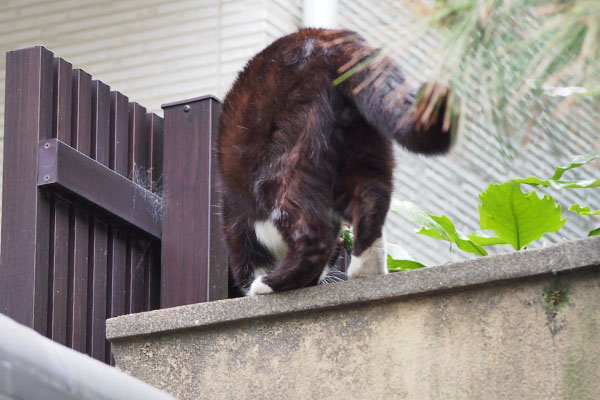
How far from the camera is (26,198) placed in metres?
3.22

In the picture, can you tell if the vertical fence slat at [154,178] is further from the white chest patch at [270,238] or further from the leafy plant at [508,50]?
the leafy plant at [508,50]

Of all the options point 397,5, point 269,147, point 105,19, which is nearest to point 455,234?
point 269,147

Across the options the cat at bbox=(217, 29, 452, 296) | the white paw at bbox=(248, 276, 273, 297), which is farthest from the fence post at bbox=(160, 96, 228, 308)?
the white paw at bbox=(248, 276, 273, 297)

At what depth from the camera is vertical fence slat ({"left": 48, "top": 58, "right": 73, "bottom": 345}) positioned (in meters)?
3.21

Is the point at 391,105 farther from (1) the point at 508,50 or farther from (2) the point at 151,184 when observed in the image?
(2) the point at 151,184

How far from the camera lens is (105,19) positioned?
6.00 m

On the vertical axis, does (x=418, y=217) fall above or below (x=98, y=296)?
above

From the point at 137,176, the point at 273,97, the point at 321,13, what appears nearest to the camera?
the point at 273,97

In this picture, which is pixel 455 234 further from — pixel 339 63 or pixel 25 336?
pixel 25 336

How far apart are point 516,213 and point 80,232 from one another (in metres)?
1.40

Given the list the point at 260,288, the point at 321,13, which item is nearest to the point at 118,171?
the point at 260,288

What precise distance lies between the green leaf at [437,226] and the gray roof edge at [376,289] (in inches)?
28.1

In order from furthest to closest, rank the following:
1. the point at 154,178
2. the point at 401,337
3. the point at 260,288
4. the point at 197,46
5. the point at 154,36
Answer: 1. the point at 154,36
2. the point at 197,46
3. the point at 154,178
4. the point at 260,288
5. the point at 401,337

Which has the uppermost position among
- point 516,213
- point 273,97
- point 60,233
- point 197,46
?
point 273,97
